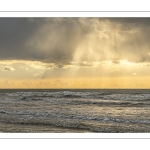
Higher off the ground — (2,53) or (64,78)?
(2,53)
